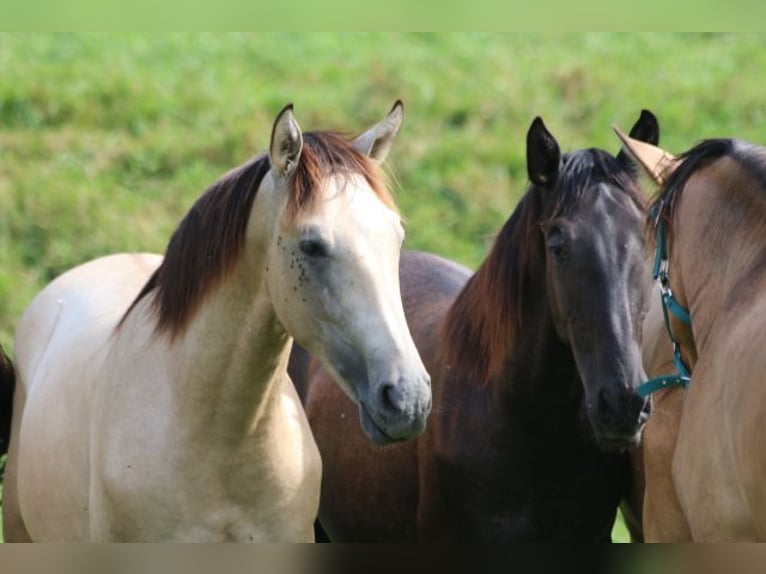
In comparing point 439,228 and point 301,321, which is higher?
point 301,321

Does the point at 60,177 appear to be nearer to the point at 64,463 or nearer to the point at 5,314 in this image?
A: the point at 5,314

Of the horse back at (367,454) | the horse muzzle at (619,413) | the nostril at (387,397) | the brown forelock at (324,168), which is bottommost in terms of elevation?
the horse back at (367,454)

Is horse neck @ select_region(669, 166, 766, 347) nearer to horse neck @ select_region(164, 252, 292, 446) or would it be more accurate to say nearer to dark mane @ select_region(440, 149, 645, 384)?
dark mane @ select_region(440, 149, 645, 384)

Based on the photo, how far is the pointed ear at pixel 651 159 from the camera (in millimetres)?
4812

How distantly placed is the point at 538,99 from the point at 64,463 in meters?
7.73

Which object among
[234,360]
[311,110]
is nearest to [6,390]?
[234,360]

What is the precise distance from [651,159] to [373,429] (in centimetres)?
145

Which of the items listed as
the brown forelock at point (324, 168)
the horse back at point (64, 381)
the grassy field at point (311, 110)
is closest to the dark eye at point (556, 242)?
the brown forelock at point (324, 168)

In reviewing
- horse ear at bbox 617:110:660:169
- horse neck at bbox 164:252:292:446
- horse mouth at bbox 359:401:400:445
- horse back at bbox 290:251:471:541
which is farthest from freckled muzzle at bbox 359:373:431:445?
horse ear at bbox 617:110:660:169

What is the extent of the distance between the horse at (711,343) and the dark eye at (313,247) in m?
1.11

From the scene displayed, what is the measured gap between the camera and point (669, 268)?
4.77 meters

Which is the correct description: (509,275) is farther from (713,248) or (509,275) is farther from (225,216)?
(225,216)

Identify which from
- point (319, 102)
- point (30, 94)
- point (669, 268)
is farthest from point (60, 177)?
point (669, 268)

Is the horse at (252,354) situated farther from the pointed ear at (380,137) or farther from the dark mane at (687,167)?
the dark mane at (687,167)
